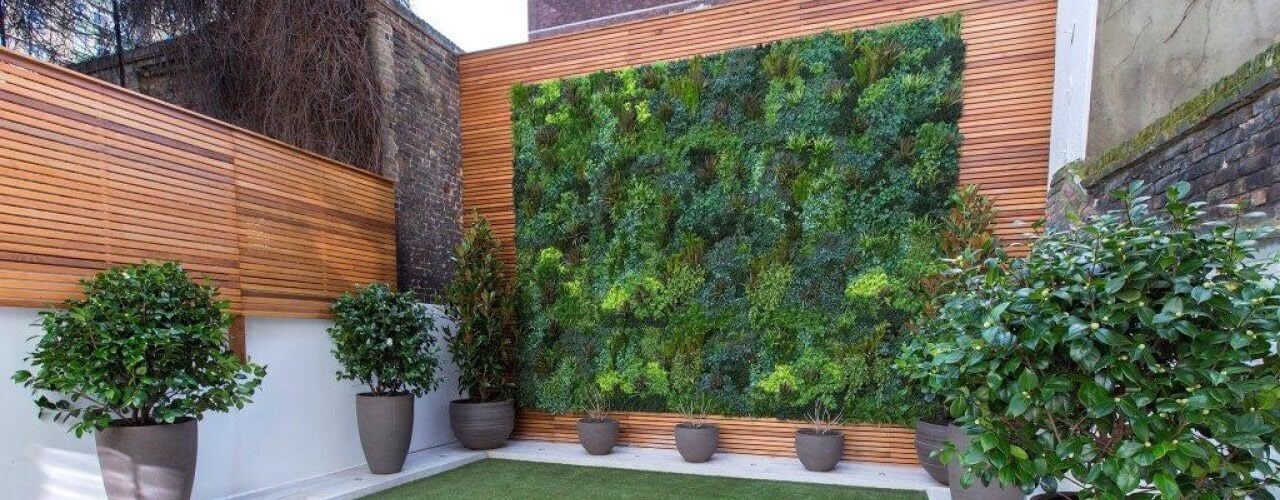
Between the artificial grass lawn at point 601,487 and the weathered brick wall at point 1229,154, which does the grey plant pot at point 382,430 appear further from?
the weathered brick wall at point 1229,154

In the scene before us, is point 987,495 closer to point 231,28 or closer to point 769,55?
point 769,55

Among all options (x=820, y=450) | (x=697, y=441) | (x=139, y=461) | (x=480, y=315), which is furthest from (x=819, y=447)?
(x=139, y=461)

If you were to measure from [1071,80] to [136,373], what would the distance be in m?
6.45

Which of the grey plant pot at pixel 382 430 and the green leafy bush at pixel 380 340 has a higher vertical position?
the green leafy bush at pixel 380 340

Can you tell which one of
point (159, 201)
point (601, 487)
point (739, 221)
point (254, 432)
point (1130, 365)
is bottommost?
point (601, 487)

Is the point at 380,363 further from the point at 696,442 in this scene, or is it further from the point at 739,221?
the point at 739,221

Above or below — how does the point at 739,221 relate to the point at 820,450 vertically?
above

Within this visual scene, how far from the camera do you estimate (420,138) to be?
669 centimetres

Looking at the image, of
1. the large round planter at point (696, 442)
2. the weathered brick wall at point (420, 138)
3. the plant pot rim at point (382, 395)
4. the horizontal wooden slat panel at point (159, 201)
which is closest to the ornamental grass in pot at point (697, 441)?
the large round planter at point (696, 442)

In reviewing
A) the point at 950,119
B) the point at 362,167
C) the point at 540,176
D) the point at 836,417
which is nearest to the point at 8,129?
the point at 362,167

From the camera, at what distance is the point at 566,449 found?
21.0ft

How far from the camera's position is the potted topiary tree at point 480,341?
6.15 metres

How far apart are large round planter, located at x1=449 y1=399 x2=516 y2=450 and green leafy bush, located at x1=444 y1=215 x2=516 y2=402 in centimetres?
17

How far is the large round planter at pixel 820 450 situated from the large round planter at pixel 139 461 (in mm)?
4448
